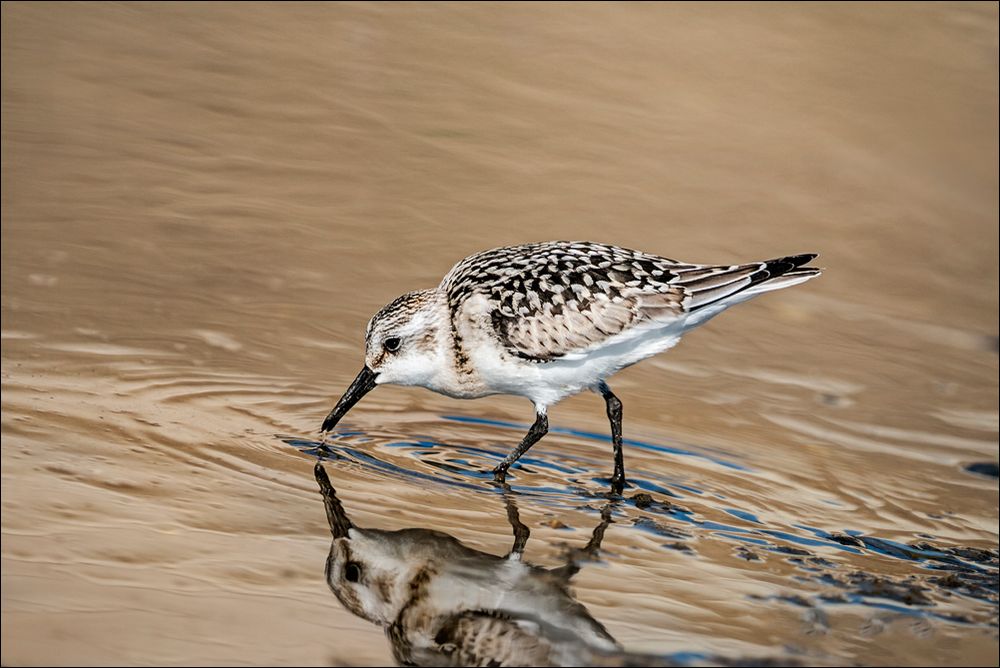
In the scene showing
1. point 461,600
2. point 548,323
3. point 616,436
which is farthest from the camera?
point 616,436

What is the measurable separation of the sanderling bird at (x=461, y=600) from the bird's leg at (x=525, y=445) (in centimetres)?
65

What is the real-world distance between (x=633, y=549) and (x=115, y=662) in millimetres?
2173

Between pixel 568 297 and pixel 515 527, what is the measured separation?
1.27m

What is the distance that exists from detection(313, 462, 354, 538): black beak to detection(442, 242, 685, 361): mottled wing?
1068mm

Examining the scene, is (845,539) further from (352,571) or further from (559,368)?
(352,571)

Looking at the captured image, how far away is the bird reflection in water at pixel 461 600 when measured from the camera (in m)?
4.64

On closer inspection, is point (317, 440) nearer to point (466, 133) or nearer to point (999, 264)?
point (466, 133)

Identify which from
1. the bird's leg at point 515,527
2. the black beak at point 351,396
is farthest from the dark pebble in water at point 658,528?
the black beak at point 351,396

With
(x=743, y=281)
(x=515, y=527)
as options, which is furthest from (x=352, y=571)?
(x=743, y=281)

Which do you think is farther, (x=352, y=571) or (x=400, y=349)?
(x=400, y=349)

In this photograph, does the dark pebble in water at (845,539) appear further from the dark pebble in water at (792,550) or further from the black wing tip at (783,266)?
the black wing tip at (783,266)

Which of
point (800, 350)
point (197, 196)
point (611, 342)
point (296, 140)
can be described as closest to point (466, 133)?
point (296, 140)

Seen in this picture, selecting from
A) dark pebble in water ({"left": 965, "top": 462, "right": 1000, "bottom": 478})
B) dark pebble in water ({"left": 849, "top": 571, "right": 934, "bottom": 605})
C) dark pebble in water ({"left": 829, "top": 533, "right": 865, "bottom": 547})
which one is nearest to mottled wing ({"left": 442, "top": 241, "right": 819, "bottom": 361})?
dark pebble in water ({"left": 829, "top": 533, "right": 865, "bottom": 547})

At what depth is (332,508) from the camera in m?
5.76
